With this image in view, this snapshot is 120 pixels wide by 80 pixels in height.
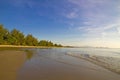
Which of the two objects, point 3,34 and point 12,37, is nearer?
point 3,34

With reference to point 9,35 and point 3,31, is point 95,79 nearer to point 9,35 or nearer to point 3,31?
point 3,31

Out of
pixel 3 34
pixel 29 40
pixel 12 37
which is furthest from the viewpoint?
pixel 29 40

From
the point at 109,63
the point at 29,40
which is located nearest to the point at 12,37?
the point at 29,40

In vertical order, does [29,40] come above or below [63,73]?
above

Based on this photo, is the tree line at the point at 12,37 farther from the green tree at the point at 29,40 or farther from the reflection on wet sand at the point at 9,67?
the reflection on wet sand at the point at 9,67

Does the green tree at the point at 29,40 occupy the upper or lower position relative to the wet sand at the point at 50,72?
upper

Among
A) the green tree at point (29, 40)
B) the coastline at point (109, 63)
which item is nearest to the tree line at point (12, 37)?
the green tree at point (29, 40)

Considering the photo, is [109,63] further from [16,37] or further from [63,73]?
[16,37]

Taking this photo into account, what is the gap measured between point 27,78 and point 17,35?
286 feet

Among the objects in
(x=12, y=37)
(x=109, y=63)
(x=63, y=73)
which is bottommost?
(x=63, y=73)

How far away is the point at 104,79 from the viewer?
8.63 m

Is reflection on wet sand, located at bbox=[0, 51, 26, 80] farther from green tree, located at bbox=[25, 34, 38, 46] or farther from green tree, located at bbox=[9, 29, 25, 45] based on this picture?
green tree, located at bbox=[25, 34, 38, 46]

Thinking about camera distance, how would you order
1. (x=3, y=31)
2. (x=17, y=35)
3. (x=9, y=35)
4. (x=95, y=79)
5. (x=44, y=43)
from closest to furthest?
(x=95, y=79) < (x=3, y=31) < (x=9, y=35) < (x=17, y=35) < (x=44, y=43)

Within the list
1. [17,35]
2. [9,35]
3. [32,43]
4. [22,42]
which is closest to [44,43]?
[32,43]
